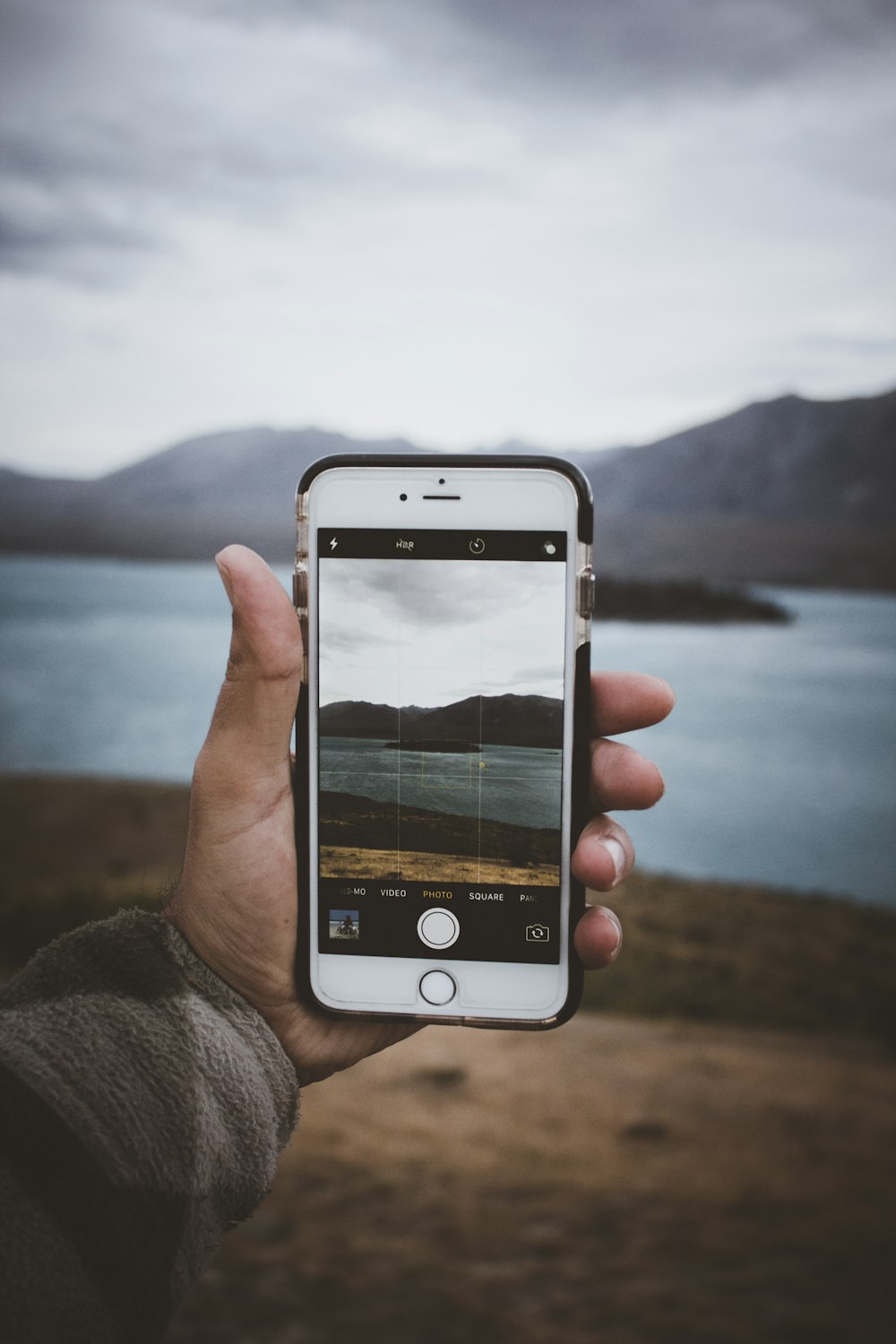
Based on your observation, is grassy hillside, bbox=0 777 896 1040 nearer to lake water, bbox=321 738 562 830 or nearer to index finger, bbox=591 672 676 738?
lake water, bbox=321 738 562 830

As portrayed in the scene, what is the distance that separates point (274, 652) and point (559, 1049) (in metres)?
9.10

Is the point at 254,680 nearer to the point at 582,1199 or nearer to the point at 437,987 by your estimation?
the point at 437,987

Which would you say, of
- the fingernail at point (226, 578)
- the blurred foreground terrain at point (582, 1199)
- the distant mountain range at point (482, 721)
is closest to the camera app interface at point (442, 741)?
Answer: the distant mountain range at point (482, 721)

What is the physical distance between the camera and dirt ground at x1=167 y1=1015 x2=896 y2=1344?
5117 millimetres

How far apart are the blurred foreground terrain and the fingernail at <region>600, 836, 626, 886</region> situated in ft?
2.21

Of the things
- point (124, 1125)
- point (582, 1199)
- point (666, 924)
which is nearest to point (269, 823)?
point (124, 1125)

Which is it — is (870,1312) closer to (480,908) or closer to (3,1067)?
(480,908)

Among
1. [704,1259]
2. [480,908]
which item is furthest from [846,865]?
[480,908]

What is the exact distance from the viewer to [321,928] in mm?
1295

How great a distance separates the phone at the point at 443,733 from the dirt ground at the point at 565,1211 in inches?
191

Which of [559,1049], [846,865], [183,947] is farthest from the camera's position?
[846,865]

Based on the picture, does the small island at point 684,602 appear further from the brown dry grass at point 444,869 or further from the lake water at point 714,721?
the brown dry grass at point 444,869

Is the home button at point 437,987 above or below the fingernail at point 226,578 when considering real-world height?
below

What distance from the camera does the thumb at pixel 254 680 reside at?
1.19 meters
